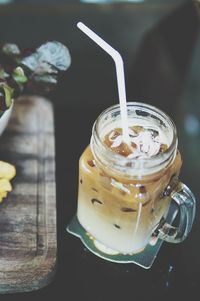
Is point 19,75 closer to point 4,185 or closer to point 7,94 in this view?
point 7,94

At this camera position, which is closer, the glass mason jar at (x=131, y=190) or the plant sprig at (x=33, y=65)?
the glass mason jar at (x=131, y=190)

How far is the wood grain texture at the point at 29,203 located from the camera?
74 cm

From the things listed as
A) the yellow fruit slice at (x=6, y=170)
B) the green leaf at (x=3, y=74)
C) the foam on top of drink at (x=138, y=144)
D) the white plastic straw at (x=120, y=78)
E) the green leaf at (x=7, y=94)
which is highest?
the white plastic straw at (x=120, y=78)

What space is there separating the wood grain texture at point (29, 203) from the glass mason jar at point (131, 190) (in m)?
0.06

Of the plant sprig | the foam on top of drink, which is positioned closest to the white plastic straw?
the foam on top of drink

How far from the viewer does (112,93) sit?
3.39ft

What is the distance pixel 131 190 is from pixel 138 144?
66 mm

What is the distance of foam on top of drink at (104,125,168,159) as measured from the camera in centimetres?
72

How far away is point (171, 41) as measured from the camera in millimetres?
1173

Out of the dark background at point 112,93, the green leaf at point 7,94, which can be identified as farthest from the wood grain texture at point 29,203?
the green leaf at point 7,94

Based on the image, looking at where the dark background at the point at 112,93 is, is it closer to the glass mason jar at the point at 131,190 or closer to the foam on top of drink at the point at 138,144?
the glass mason jar at the point at 131,190

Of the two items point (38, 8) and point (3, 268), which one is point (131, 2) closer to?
point (38, 8)

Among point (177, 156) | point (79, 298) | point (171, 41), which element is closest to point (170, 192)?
point (177, 156)

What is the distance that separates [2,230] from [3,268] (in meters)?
0.06
